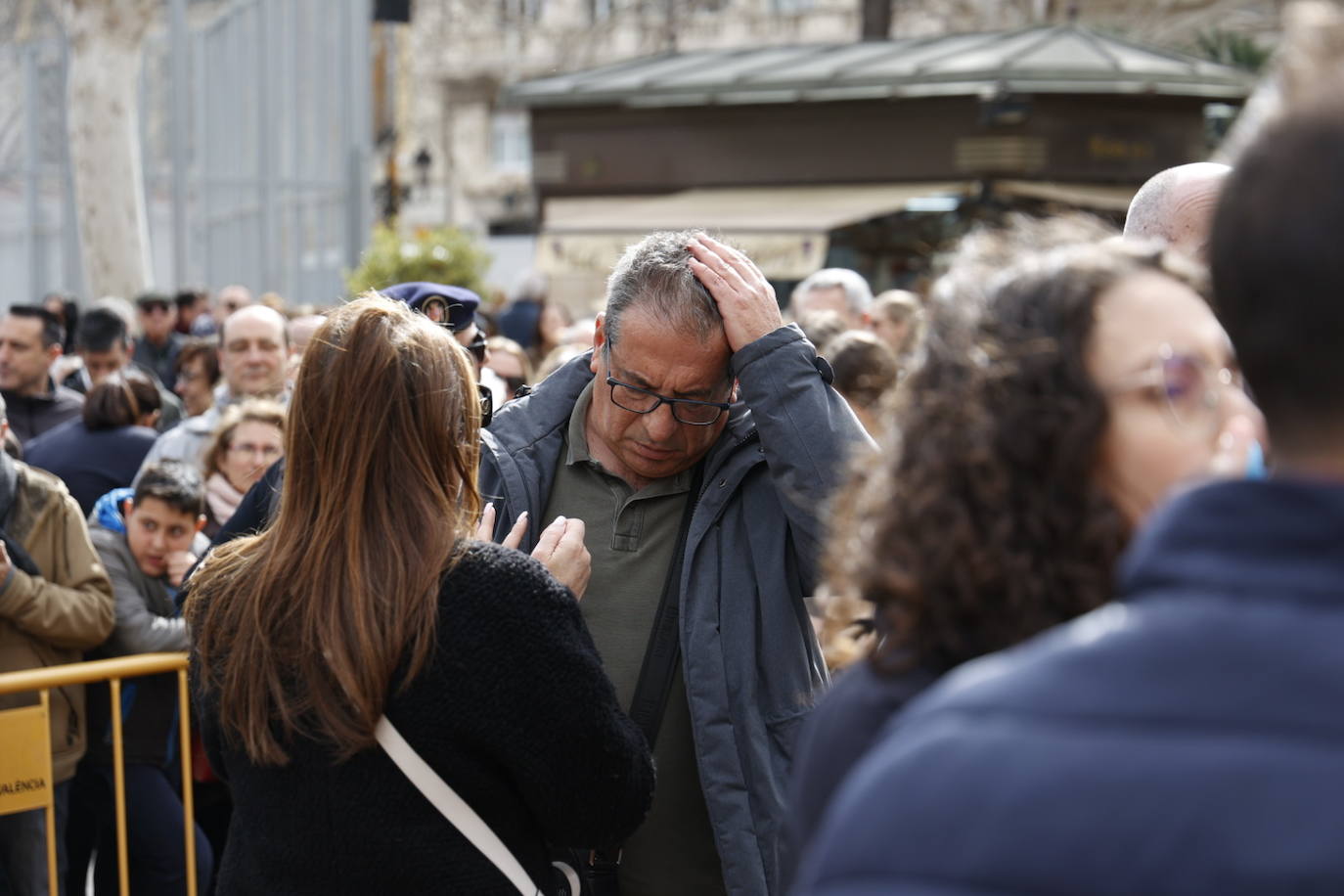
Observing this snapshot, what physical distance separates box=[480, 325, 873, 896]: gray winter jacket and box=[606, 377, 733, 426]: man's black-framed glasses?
0.07m

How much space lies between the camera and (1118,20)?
28.1 m

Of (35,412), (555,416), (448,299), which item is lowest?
(35,412)

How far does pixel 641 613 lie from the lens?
302 cm

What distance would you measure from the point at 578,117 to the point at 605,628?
1749 centimetres

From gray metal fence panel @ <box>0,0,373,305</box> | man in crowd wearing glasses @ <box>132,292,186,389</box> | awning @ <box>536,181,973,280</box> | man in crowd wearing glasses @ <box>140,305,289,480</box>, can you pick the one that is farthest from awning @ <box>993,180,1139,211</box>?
man in crowd wearing glasses @ <box>140,305,289,480</box>

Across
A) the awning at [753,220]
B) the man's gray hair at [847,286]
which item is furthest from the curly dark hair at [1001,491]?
the awning at [753,220]

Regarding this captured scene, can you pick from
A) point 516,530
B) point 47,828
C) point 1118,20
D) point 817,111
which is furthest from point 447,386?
point 1118,20

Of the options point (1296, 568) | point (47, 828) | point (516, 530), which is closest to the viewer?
point (1296, 568)

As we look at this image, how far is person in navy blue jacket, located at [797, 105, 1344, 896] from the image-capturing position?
103 cm

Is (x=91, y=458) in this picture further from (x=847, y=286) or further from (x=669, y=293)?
(x=669, y=293)

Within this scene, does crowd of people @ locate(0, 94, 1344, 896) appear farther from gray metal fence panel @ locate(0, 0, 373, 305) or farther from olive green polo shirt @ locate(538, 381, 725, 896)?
gray metal fence panel @ locate(0, 0, 373, 305)

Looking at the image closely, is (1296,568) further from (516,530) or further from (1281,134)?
(516,530)

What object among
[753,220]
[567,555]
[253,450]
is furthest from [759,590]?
[753,220]

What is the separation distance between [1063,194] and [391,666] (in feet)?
50.8
